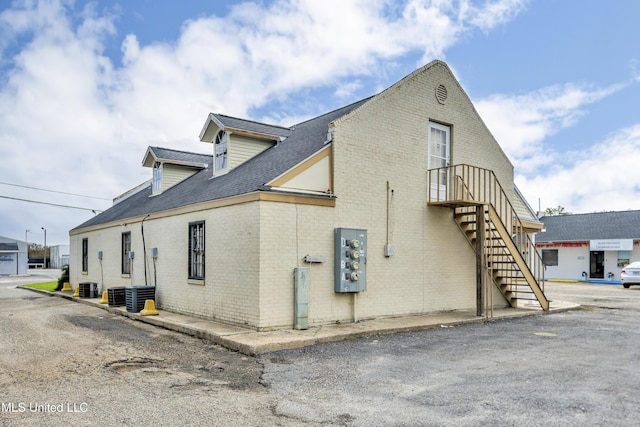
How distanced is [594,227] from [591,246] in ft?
8.05

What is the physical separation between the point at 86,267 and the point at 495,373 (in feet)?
63.7

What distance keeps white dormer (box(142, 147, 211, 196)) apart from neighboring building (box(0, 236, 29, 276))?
38256 mm

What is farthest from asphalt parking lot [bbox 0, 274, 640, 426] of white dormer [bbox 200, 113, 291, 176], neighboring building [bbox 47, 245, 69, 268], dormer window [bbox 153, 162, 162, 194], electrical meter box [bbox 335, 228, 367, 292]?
neighboring building [bbox 47, 245, 69, 268]

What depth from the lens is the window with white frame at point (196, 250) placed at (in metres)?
12.9

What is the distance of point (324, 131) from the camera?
13.9m

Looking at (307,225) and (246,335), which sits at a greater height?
(307,225)

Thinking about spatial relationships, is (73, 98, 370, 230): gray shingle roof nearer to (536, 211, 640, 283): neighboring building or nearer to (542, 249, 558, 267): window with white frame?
(536, 211, 640, 283): neighboring building

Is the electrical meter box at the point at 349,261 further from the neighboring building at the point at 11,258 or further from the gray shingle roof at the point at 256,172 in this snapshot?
the neighboring building at the point at 11,258

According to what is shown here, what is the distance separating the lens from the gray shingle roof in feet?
39.5

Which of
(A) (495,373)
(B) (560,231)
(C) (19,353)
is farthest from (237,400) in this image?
(B) (560,231)

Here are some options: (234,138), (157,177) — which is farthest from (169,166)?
(234,138)

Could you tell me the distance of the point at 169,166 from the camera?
1945 centimetres

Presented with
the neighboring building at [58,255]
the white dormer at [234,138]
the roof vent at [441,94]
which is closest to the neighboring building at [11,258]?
the neighboring building at [58,255]

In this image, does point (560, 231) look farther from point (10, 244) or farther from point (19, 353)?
point (10, 244)
